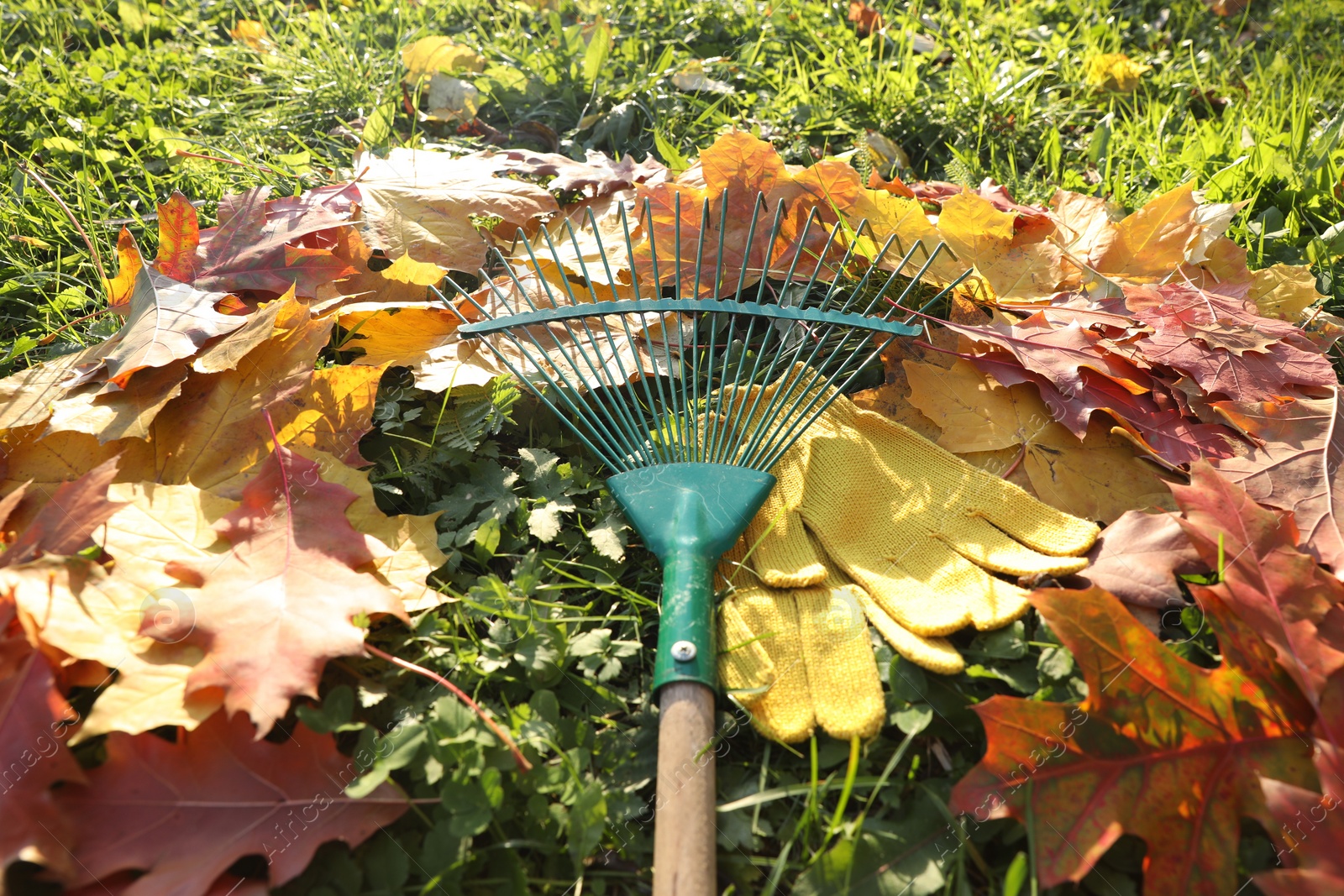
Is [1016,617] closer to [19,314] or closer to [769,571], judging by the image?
[769,571]

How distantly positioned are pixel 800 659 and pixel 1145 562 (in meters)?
0.55

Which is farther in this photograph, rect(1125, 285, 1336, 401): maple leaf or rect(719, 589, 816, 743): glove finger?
rect(1125, 285, 1336, 401): maple leaf

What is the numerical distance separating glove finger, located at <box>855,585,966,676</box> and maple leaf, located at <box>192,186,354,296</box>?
1.21 m

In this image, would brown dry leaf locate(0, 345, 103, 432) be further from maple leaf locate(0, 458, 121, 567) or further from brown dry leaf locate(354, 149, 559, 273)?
brown dry leaf locate(354, 149, 559, 273)

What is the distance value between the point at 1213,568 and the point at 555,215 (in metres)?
1.48

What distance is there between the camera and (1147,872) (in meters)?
1.03

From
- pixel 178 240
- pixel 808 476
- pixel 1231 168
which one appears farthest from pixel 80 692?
pixel 1231 168

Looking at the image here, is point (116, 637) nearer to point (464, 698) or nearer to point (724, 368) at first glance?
point (464, 698)

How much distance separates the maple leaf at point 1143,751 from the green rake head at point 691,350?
0.42m

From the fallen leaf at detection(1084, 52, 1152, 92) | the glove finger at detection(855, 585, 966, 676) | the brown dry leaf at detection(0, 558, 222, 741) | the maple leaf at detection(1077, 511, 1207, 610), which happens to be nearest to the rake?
the glove finger at detection(855, 585, 966, 676)

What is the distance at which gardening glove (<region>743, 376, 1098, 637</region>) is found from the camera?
1.33 metres

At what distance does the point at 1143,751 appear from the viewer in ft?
3.54

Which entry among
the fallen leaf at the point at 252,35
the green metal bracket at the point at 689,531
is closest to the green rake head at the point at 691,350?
the green metal bracket at the point at 689,531

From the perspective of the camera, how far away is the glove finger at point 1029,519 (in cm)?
139
